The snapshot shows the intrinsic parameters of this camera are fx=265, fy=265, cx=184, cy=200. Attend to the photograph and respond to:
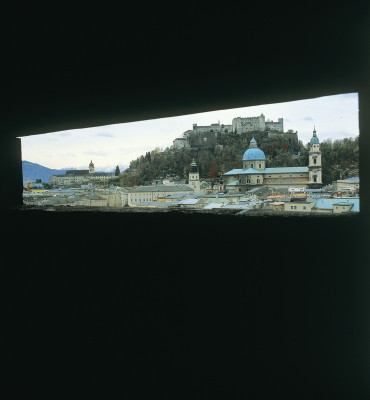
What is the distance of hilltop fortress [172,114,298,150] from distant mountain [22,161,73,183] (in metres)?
1.50

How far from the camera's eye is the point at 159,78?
6.19ft

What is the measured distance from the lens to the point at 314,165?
1850mm

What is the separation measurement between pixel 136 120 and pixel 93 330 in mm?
1986

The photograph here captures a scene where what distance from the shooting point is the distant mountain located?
2842 millimetres

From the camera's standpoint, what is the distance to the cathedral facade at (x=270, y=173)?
72.5 inches

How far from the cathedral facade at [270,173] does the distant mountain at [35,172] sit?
195cm

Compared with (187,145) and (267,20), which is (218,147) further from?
(267,20)

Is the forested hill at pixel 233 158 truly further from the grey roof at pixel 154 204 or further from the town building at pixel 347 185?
the grey roof at pixel 154 204

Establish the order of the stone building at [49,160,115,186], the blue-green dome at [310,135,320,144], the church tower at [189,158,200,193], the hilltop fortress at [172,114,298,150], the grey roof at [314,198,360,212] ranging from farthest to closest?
the stone building at [49,160,115,186]
the church tower at [189,158,200,193]
the hilltop fortress at [172,114,298,150]
the blue-green dome at [310,135,320,144]
the grey roof at [314,198,360,212]

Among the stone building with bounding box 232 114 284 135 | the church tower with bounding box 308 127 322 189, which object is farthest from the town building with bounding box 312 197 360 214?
the stone building with bounding box 232 114 284 135

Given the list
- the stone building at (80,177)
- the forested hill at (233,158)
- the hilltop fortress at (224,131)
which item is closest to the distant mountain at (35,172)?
the stone building at (80,177)

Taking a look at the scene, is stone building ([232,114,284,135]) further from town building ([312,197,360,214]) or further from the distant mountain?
the distant mountain

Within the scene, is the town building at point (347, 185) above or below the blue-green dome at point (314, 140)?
below

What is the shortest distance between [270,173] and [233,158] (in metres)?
0.30
